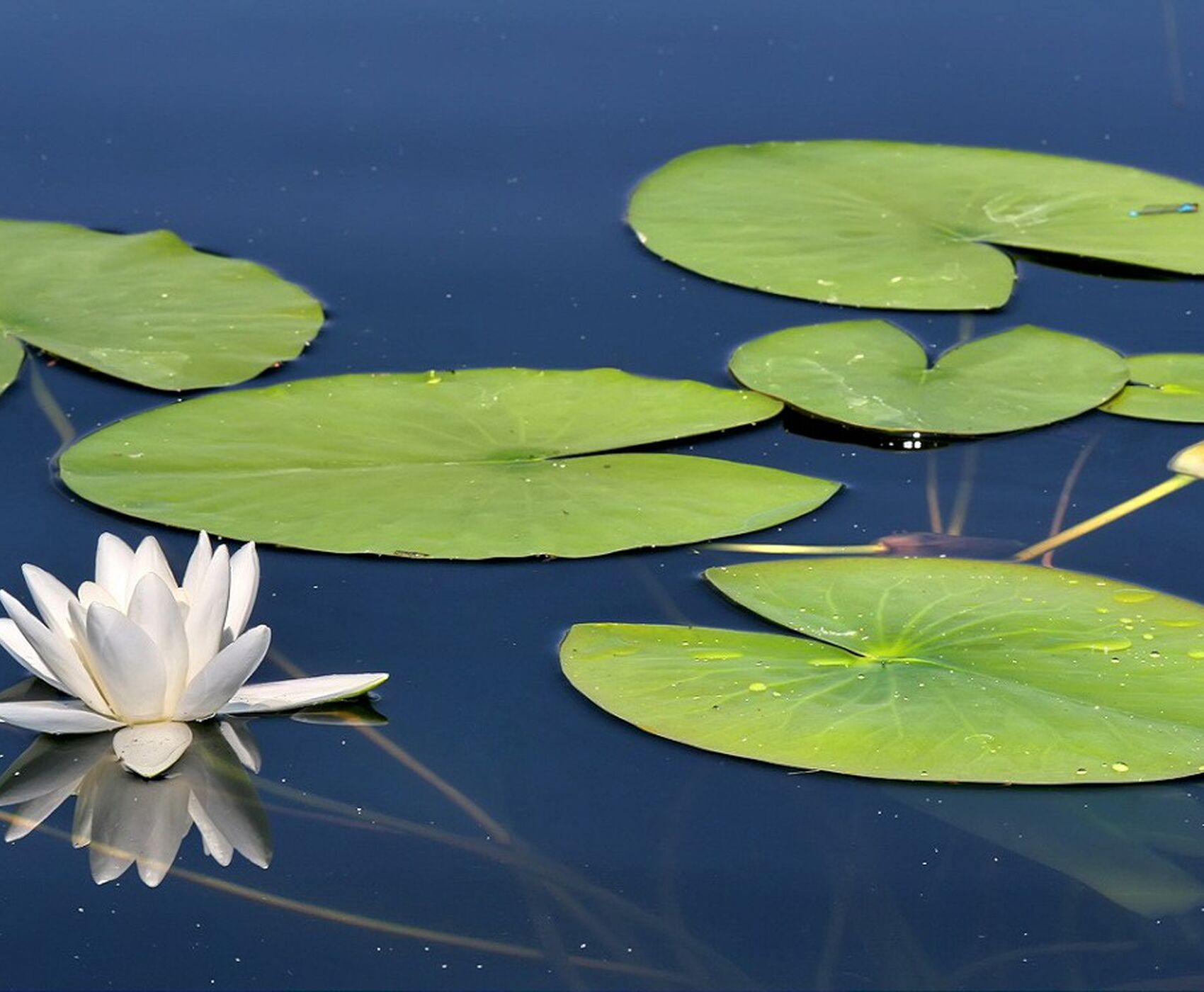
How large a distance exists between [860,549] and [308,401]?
36.6 inches

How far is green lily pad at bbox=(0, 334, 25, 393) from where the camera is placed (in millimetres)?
2896

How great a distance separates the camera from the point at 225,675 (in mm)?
2035

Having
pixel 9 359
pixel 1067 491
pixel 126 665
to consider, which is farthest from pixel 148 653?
pixel 1067 491

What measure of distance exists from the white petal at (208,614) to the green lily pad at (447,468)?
0.38m

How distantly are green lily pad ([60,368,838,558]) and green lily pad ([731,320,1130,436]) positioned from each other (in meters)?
0.12

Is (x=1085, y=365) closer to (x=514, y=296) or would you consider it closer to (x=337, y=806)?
(x=514, y=296)

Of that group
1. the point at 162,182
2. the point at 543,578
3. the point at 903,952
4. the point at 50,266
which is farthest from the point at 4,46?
the point at 903,952

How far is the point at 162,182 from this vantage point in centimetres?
367

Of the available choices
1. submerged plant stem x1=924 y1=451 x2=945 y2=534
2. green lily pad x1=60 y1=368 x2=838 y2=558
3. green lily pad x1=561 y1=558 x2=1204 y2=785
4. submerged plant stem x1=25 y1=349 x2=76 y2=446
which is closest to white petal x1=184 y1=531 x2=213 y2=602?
green lily pad x1=60 y1=368 x2=838 y2=558

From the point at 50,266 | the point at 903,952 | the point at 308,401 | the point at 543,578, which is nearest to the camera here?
the point at 903,952

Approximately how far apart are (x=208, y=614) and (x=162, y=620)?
0.25 feet

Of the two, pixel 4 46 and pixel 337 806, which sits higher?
pixel 4 46

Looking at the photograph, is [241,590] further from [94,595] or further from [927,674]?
[927,674]

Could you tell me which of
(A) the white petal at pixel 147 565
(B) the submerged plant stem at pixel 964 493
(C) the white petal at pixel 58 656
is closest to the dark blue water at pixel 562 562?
(B) the submerged plant stem at pixel 964 493
